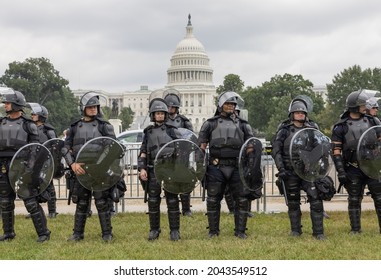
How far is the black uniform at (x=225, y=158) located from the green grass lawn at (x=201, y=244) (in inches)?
20.1

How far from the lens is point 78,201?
7.70m

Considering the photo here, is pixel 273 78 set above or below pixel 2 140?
above

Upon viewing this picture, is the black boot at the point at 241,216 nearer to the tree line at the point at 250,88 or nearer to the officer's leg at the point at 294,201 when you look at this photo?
the officer's leg at the point at 294,201

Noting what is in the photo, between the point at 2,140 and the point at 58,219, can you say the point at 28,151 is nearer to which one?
the point at 2,140

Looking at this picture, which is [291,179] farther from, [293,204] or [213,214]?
[213,214]

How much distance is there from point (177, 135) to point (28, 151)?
6.27ft

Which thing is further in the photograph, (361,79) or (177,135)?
(361,79)

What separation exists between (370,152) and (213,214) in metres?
2.21

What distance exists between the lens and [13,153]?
7562 mm

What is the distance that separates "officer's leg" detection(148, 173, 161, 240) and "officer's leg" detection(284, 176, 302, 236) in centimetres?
173

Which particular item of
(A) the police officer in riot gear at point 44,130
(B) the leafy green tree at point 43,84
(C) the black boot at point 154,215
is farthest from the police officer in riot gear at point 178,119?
(B) the leafy green tree at point 43,84

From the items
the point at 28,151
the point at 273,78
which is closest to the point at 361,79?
the point at 273,78

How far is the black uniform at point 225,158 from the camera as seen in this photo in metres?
7.68

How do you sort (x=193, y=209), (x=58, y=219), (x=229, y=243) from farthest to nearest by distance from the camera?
1. (x=193, y=209)
2. (x=58, y=219)
3. (x=229, y=243)
